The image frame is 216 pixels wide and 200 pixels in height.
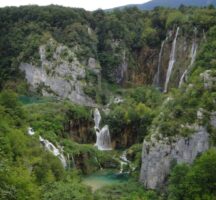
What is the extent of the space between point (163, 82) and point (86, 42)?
56.7ft

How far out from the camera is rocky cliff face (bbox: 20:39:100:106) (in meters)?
100

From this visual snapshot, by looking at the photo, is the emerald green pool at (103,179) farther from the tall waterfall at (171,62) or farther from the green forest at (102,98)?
the tall waterfall at (171,62)

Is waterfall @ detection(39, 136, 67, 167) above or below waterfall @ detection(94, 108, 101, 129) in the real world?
above

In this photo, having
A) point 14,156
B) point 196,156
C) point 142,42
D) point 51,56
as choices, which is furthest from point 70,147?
point 142,42

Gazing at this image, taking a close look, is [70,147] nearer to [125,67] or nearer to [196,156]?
[196,156]

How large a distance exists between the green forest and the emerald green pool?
2.57 ft

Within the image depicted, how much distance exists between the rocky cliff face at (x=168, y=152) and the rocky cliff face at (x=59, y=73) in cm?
3937

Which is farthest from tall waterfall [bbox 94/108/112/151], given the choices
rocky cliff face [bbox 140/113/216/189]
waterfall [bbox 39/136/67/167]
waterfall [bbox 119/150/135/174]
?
rocky cliff face [bbox 140/113/216/189]

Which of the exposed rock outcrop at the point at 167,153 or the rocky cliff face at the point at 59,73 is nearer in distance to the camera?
the exposed rock outcrop at the point at 167,153

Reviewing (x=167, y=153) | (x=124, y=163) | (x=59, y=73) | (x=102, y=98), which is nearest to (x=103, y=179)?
(x=124, y=163)

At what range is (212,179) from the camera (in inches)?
1917

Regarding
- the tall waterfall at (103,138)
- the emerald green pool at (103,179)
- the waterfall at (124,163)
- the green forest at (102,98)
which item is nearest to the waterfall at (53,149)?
the green forest at (102,98)

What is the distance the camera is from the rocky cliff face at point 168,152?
192 ft

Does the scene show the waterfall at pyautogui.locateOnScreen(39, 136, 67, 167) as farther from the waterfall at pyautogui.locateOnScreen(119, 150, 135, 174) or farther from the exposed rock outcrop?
the exposed rock outcrop
